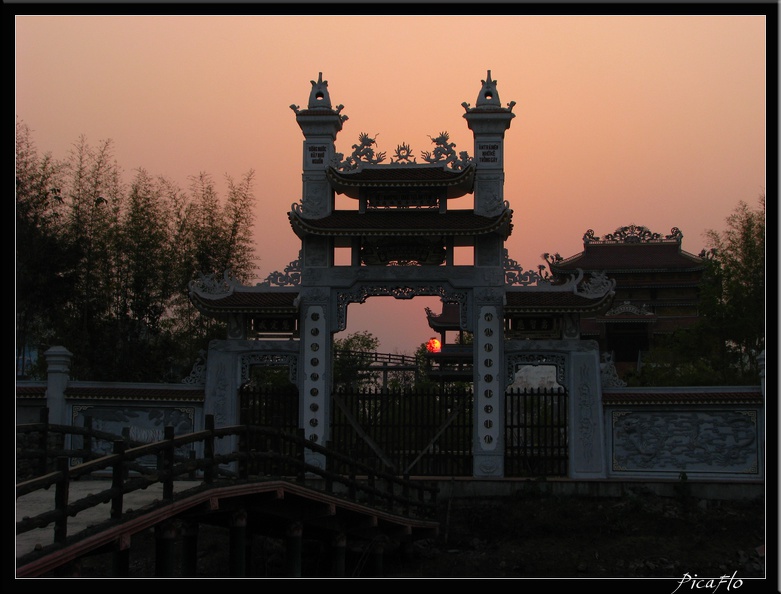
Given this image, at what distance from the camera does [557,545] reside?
1733 centimetres

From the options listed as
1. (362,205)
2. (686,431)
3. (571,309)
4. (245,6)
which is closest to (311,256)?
(362,205)

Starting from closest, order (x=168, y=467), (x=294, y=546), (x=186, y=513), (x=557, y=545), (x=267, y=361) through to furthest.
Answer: (x=168, y=467) → (x=186, y=513) → (x=294, y=546) → (x=557, y=545) → (x=267, y=361)

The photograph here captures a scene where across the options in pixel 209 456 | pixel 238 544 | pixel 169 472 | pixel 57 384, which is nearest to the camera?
pixel 169 472

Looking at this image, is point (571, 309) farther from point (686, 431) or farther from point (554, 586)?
point (554, 586)

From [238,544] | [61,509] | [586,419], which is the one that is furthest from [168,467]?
[586,419]

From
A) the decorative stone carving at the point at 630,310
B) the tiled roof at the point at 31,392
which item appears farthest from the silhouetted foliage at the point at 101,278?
the decorative stone carving at the point at 630,310

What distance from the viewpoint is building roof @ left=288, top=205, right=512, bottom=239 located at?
19.2m

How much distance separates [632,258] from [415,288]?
798 inches

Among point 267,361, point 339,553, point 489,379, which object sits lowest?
point 339,553

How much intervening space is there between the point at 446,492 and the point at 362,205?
503 centimetres

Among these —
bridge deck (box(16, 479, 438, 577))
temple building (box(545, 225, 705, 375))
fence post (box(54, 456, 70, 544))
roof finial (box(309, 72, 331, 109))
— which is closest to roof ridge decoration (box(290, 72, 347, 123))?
roof finial (box(309, 72, 331, 109))

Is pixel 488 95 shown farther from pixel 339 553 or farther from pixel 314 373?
pixel 339 553

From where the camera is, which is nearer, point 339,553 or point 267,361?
point 339,553

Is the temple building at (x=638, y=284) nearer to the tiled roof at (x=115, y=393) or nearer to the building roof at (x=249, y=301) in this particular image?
the building roof at (x=249, y=301)
